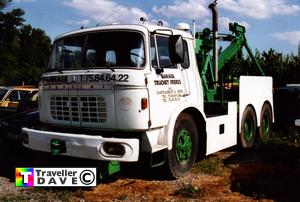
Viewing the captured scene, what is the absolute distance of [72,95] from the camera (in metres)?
6.66

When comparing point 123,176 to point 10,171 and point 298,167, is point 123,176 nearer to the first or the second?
point 10,171

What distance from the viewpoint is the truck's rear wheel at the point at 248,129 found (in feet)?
30.5

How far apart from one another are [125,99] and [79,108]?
3.02 ft

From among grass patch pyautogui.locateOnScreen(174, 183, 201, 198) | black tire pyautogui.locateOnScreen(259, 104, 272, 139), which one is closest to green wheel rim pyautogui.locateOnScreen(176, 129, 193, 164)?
grass patch pyautogui.locateOnScreen(174, 183, 201, 198)

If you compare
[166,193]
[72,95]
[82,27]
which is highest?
[82,27]

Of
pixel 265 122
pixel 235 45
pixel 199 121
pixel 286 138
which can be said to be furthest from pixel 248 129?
pixel 199 121

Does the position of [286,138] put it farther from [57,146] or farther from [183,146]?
[57,146]

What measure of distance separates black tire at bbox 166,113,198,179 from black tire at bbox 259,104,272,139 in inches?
138

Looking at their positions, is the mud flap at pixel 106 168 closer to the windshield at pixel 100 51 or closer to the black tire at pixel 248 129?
the windshield at pixel 100 51

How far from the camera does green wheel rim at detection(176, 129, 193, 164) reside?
7.09 metres

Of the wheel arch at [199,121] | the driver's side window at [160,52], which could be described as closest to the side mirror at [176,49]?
the driver's side window at [160,52]

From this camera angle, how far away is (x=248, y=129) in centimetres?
980

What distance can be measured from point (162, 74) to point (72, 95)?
1.47 metres

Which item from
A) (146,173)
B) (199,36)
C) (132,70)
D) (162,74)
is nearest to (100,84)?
(132,70)
